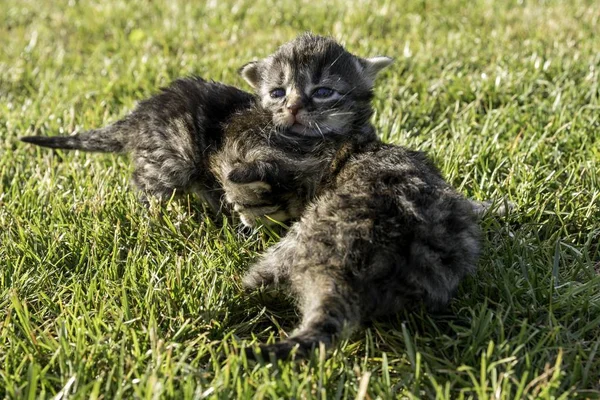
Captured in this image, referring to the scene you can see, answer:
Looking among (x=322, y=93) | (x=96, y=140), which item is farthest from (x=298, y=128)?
(x=96, y=140)

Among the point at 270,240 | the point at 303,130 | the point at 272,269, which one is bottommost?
the point at 270,240

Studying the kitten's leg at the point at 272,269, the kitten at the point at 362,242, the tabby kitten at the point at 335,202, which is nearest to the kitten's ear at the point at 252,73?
the tabby kitten at the point at 335,202

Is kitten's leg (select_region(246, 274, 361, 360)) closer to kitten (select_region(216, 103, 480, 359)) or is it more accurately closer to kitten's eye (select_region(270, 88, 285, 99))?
kitten (select_region(216, 103, 480, 359))

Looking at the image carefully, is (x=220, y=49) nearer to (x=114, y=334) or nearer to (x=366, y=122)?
(x=366, y=122)

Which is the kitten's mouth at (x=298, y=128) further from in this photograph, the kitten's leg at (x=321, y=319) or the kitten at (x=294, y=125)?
the kitten's leg at (x=321, y=319)

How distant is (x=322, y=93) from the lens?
375cm

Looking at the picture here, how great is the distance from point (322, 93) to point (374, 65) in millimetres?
515

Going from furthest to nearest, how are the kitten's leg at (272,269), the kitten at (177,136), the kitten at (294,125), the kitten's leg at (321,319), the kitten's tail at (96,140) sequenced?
1. the kitten's tail at (96,140)
2. the kitten at (177,136)
3. the kitten at (294,125)
4. the kitten's leg at (272,269)
5. the kitten's leg at (321,319)

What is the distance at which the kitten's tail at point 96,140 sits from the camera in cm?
405

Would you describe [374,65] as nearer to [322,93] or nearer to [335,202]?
[322,93]

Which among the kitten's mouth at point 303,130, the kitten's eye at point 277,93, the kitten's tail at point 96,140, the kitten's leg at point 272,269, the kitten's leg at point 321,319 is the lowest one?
the kitten's tail at point 96,140

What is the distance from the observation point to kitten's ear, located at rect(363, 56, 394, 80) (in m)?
4.07

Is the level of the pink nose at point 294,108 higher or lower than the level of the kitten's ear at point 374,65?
lower

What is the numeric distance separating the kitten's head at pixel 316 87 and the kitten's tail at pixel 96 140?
0.90 m
